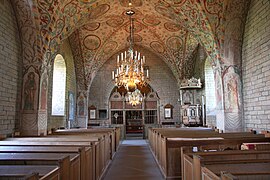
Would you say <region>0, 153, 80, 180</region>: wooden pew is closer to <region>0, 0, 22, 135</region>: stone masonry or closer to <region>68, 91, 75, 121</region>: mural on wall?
<region>0, 0, 22, 135</region>: stone masonry

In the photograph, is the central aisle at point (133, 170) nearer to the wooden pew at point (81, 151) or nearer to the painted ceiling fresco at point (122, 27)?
the wooden pew at point (81, 151)

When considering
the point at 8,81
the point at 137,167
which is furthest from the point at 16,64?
the point at 137,167

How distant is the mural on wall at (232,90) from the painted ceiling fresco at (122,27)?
837 mm

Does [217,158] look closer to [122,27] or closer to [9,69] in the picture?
[9,69]

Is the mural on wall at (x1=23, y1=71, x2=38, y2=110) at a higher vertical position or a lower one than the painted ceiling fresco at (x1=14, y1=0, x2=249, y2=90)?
lower

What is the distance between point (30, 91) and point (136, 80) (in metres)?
3.92

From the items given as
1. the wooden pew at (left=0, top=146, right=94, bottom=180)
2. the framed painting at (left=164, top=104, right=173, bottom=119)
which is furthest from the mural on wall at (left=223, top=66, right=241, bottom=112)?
the framed painting at (left=164, top=104, right=173, bottom=119)

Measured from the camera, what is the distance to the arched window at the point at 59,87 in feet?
39.1

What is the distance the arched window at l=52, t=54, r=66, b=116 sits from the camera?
1191 centimetres

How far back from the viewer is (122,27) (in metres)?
13.0

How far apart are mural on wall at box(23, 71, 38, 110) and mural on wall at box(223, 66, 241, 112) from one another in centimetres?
658

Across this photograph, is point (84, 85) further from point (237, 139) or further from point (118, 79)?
point (237, 139)

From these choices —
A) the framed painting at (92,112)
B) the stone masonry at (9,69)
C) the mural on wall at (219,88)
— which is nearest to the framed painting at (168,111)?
the framed painting at (92,112)

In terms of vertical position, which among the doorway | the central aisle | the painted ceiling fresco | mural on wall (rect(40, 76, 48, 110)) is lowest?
the central aisle
